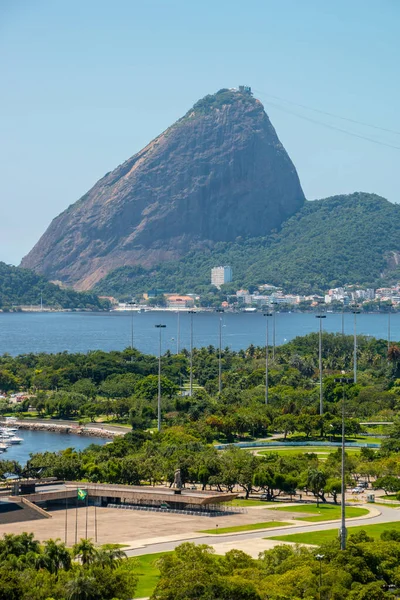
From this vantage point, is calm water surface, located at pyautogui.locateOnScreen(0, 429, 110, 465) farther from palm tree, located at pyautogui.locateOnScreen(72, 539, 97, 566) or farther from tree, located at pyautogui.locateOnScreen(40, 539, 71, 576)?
tree, located at pyautogui.locateOnScreen(40, 539, 71, 576)

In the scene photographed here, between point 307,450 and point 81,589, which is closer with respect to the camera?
point 81,589

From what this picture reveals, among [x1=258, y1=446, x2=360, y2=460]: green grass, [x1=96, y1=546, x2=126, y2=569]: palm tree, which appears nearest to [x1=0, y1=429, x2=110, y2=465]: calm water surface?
[x1=258, y1=446, x2=360, y2=460]: green grass

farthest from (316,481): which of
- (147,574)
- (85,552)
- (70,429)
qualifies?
(70,429)

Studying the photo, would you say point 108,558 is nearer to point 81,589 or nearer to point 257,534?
point 81,589

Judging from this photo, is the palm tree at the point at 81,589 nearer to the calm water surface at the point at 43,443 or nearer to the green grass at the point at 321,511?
the green grass at the point at 321,511

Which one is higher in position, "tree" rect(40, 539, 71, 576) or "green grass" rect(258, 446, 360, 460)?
"tree" rect(40, 539, 71, 576)
